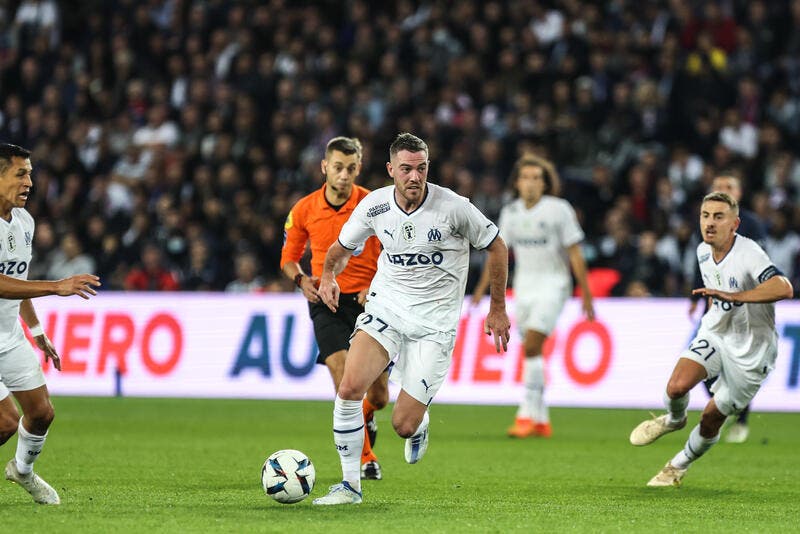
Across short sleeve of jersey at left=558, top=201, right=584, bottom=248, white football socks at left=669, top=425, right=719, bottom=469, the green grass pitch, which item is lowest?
the green grass pitch

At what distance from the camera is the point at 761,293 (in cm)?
870

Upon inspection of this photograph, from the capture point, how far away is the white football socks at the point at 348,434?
775 cm

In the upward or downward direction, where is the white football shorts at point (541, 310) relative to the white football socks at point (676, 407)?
upward

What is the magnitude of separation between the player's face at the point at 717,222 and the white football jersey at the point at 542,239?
386 cm

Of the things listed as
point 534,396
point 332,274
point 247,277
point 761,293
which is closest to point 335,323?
point 332,274

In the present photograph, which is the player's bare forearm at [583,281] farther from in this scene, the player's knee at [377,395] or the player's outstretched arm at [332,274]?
the player's outstretched arm at [332,274]

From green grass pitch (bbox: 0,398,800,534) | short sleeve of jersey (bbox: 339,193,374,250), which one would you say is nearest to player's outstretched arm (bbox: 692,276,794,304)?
green grass pitch (bbox: 0,398,800,534)

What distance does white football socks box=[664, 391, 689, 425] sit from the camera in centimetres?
919

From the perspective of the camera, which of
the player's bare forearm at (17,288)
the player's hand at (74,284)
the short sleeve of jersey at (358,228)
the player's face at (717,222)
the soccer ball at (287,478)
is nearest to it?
the player's hand at (74,284)

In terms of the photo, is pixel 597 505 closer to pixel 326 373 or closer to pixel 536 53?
pixel 326 373

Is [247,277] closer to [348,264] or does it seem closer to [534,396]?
[534,396]

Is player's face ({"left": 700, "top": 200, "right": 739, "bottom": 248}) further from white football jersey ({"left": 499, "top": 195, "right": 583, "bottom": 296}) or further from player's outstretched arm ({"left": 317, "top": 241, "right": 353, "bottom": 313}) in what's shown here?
white football jersey ({"left": 499, "top": 195, "right": 583, "bottom": 296})

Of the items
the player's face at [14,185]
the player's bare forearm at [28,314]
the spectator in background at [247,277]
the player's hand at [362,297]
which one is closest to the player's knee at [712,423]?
the player's hand at [362,297]

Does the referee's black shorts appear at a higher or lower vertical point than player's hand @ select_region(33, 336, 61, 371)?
higher
